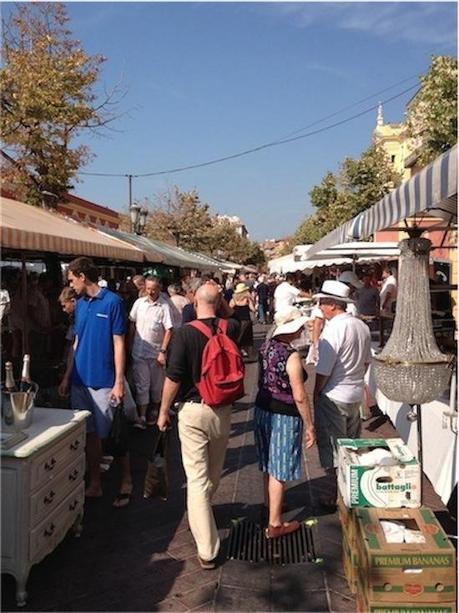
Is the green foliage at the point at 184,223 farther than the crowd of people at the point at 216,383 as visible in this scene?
Yes

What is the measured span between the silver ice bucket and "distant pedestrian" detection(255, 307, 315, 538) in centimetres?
146

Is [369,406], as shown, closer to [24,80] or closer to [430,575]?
[430,575]

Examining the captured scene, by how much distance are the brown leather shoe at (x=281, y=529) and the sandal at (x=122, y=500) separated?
1110 mm

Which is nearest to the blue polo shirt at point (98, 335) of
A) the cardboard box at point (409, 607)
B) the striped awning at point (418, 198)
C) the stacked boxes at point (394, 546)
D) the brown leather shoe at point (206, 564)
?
the brown leather shoe at point (206, 564)

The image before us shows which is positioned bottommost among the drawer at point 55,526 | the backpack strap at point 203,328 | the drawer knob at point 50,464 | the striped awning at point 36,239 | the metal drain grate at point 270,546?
the metal drain grate at point 270,546

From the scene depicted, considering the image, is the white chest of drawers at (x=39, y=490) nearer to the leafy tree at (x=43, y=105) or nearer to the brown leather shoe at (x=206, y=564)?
the brown leather shoe at (x=206, y=564)

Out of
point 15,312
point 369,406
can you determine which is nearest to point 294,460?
point 369,406

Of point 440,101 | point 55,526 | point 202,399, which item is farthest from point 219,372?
point 440,101

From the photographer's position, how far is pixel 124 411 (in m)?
4.22

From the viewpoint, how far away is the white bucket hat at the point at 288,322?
142 inches

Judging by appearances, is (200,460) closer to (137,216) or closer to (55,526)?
(55,526)

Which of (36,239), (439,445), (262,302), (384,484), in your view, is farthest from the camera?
(262,302)

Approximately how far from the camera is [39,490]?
10.0 feet

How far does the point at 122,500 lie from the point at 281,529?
125cm
